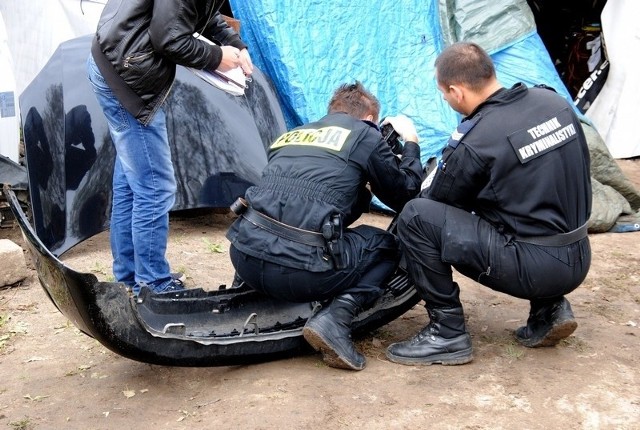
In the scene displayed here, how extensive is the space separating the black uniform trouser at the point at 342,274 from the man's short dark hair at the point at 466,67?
0.76 metres

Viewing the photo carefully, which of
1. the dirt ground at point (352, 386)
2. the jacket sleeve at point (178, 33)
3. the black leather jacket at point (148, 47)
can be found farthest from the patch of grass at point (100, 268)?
the jacket sleeve at point (178, 33)

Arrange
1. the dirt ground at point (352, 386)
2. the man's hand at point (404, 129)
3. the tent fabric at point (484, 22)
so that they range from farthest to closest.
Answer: the tent fabric at point (484, 22)
the man's hand at point (404, 129)
the dirt ground at point (352, 386)

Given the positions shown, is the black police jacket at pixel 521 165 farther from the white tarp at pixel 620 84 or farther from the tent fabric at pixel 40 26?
the white tarp at pixel 620 84

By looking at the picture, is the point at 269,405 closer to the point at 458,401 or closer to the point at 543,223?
the point at 458,401

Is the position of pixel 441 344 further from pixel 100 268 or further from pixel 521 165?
pixel 100 268

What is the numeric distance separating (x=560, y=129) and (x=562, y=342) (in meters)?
1.03

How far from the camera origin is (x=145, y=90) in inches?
143

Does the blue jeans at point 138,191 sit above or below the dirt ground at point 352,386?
above

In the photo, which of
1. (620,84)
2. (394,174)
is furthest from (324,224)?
(620,84)

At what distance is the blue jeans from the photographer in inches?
148

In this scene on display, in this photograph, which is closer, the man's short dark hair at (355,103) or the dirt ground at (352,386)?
the dirt ground at (352,386)

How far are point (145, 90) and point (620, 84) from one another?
5.20 metres

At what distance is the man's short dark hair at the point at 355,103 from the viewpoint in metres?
3.62

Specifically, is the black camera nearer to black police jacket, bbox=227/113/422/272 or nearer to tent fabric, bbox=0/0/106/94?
black police jacket, bbox=227/113/422/272
